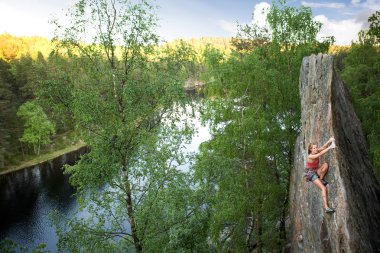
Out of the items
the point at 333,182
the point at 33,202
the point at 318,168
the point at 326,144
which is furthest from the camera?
the point at 33,202

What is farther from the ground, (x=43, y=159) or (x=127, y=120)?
(x=127, y=120)

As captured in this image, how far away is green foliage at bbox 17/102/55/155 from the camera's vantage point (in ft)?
241

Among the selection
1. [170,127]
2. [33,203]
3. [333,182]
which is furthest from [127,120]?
[33,203]

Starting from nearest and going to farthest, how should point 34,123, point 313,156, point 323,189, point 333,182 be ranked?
point 333,182
point 323,189
point 313,156
point 34,123

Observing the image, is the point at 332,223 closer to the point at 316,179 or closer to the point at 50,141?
the point at 316,179

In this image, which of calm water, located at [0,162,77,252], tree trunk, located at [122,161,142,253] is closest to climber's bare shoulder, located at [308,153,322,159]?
tree trunk, located at [122,161,142,253]

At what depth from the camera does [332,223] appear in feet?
45.5

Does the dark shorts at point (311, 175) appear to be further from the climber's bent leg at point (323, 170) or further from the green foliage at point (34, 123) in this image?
the green foliage at point (34, 123)

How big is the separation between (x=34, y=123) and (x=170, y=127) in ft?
210

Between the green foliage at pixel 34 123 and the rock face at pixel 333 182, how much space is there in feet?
217

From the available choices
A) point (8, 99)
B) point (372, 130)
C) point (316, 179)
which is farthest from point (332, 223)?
point (8, 99)

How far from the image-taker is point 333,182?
14.5m

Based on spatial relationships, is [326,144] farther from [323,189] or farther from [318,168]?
[323,189]

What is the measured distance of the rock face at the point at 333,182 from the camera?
1350 cm
